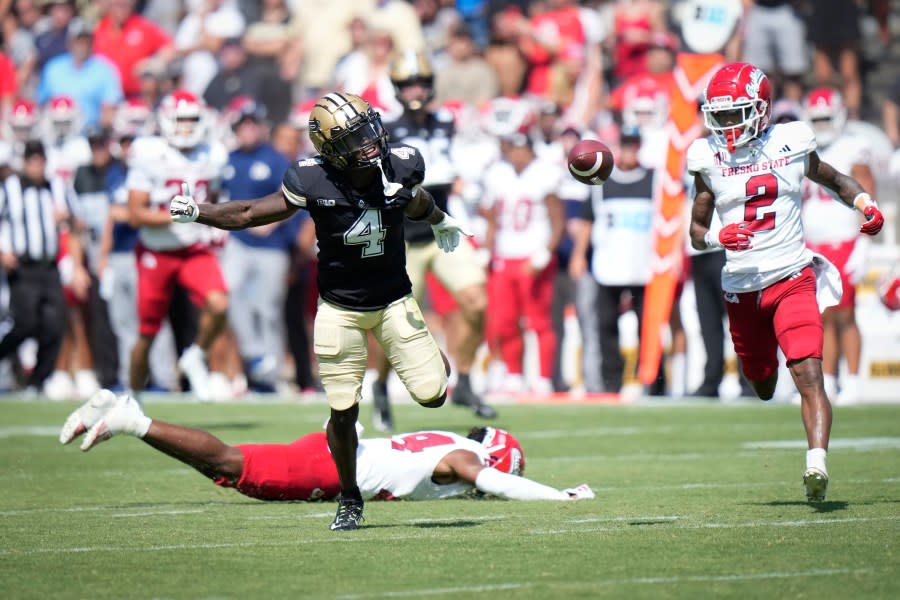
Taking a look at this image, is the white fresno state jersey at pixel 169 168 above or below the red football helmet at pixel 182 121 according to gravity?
below

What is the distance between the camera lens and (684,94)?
1377 centimetres

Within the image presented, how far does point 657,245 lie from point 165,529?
25.1 ft

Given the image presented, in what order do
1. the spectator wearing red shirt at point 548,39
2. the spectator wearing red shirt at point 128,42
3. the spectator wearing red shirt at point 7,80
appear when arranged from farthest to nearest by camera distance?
the spectator wearing red shirt at point 128,42 → the spectator wearing red shirt at point 7,80 → the spectator wearing red shirt at point 548,39

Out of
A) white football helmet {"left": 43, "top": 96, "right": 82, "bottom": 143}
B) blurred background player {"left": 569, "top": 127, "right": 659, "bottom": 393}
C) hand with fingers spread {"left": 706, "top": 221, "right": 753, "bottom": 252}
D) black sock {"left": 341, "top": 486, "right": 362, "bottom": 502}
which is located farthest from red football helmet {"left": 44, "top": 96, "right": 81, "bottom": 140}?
black sock {"left": 341, "top": 486, "right": 362, "bottom": 502}

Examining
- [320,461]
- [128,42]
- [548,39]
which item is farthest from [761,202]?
[128,42]

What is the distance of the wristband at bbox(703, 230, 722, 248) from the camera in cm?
740

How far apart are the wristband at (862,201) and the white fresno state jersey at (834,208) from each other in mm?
5448

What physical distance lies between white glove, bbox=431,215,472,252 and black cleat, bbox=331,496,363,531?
1.32 meters

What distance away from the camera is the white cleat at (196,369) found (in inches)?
486

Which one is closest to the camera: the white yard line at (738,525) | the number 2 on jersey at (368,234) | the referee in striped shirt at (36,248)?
the white yard line at (738,525)

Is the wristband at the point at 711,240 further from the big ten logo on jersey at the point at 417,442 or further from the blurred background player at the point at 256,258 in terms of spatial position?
the blurred background player at the point at 256,258

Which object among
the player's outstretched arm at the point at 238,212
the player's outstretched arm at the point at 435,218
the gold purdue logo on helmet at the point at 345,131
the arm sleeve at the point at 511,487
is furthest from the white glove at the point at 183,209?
the arm sleeve at the point at 511,487

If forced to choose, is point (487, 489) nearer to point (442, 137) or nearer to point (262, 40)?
point (442, 137)

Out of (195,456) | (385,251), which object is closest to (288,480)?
(195,456)
